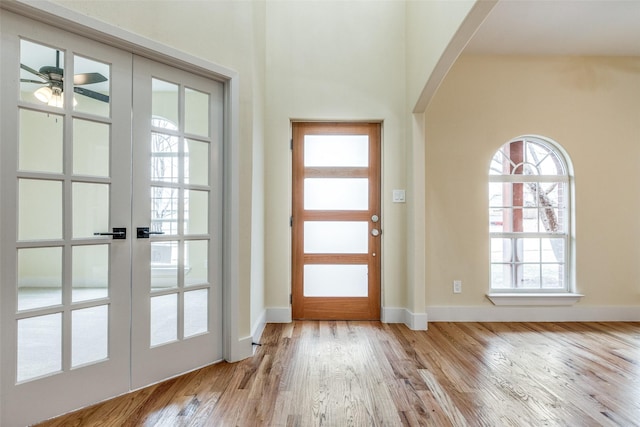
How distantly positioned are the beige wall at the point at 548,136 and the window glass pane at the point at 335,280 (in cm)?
73

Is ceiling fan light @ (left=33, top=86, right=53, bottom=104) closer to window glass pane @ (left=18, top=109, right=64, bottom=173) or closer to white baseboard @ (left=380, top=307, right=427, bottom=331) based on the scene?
window glass pane @ (left=18, top=109, right=64, bottom=173)

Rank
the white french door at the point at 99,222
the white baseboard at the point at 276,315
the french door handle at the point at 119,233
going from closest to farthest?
the white french door at the point at 99,222, the french door handle at the point at 119,233, the white baseboard at the point at 276,315

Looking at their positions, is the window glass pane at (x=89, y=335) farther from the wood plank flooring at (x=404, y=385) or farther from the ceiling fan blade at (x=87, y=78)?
the ceiling fan blade at (x=87, y=78)

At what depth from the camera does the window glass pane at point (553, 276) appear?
361 cm

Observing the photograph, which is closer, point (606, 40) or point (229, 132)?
point (229, 132)

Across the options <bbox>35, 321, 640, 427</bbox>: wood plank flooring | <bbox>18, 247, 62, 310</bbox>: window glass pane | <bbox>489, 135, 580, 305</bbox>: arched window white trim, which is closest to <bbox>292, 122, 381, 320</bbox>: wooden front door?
<bbox>35, 321, 640, 427</bbox>: wood plank flooring

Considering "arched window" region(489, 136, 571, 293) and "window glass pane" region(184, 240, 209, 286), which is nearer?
"window glass pane" region(184, 240, 209, 286)

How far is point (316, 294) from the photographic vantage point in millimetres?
3512

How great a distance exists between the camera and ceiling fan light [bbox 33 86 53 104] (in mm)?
1707

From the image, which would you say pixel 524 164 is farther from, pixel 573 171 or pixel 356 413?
pixel 356 413

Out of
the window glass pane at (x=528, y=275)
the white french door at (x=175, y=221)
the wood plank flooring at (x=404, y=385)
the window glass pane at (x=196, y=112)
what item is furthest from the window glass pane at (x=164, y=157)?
the window glass pane at (x=528, y=275)

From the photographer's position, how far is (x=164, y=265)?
219cm

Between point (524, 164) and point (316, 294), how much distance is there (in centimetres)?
271

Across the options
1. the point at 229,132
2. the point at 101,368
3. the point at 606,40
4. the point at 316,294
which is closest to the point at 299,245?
the point at 316,294
